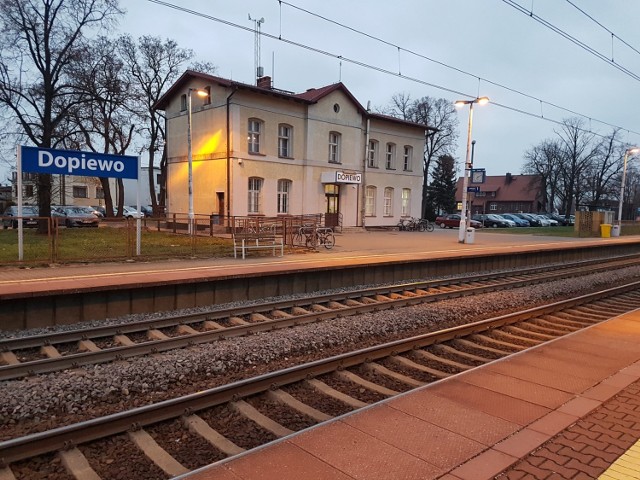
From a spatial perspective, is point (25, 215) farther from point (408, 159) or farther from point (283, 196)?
point (408, 159)

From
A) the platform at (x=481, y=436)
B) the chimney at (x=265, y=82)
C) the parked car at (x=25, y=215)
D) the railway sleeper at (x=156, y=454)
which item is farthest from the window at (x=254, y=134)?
the railway sleeper at (x=156, y=454)

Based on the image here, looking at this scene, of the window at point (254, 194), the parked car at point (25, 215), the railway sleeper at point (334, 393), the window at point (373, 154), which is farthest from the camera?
the window at point (373, 154)

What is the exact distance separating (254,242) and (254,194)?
1218cm

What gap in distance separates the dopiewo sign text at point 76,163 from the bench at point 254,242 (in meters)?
3.86

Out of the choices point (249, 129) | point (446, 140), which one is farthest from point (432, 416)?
point (446, 140)

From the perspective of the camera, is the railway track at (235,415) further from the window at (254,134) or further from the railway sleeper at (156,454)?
the window at (254,134)

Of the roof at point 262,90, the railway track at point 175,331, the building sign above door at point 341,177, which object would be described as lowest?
the railway track at point 175,331

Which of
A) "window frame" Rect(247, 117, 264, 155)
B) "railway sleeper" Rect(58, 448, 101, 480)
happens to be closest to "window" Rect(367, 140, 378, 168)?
"window frame" Rect(247, 117, 264, 155)

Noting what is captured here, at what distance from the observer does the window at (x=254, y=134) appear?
1141 inches

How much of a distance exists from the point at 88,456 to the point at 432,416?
305 centimetres

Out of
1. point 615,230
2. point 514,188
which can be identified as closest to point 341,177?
point 615,230

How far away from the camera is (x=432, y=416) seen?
456 cm

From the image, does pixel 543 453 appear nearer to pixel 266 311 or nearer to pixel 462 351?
pixel 462 351

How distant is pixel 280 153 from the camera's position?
30594 mm
